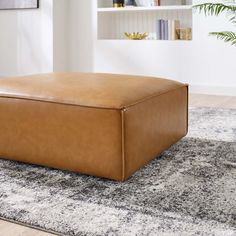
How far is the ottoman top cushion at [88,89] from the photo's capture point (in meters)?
1.43

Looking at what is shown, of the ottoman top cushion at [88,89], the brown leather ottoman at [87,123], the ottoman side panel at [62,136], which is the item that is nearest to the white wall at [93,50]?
the ottoman top cushion at [88,89]

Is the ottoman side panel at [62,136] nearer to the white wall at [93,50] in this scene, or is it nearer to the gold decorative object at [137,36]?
the white wall at [93,50]

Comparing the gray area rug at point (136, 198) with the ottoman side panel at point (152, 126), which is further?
the ottoman side panel at point (152, 126)

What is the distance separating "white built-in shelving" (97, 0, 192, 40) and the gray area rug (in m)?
2.66

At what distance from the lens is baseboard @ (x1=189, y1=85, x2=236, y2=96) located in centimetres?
383

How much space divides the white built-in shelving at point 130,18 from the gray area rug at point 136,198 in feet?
8.72

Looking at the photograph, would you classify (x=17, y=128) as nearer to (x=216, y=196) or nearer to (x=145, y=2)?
(x=216, y=196)

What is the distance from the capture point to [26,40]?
15.0 feet

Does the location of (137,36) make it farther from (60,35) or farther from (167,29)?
(60,35)

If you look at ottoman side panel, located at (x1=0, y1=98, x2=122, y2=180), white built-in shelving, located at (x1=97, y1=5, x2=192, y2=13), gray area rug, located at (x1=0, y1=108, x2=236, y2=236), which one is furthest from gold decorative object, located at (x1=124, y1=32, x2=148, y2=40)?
ottoman side panel, located at (x1=0, y1=98, x2=122, y2=180)

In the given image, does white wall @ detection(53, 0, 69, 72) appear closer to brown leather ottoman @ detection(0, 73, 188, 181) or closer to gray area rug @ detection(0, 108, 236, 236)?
brown leather ottoman @ detection(0, 73, 188, 181)

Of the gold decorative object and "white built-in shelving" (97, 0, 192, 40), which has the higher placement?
"white built-in shelving" (97, 0, 192, 40)

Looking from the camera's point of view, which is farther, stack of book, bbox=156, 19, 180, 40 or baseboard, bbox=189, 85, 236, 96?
stack of book, bbox=156, 19, 180, 40

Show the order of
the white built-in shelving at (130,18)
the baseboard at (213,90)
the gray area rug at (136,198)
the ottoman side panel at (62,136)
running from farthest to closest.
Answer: the white built-in shelving at (130,18) < the baseboard at (213,90) < the ottoman side panel at (62,136) < the gray area rug at (136,198)
